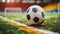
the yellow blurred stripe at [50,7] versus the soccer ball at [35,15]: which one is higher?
the yellow blurred stripe at [50,7]

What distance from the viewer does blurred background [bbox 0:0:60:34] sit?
5.29 ft

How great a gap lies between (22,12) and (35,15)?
18 centimetres

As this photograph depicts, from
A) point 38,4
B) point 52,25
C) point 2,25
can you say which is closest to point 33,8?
point 38,4

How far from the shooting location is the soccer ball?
1.58m

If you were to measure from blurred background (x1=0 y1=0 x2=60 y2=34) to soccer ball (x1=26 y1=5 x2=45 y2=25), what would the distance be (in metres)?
0.06

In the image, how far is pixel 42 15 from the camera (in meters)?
1.60

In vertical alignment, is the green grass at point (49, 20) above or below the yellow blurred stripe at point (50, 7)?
below

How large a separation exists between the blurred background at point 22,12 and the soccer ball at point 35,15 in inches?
2.2

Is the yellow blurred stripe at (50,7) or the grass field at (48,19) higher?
the yellow blurred stripe at (50,7)

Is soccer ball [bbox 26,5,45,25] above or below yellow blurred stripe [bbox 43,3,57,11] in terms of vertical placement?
below

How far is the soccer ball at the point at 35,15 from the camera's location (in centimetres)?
158

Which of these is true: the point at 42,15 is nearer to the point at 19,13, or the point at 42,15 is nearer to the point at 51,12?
the point at 51,12

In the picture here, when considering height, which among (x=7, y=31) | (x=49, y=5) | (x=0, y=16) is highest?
(x=49, y=5)

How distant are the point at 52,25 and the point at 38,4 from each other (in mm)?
306
